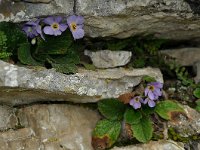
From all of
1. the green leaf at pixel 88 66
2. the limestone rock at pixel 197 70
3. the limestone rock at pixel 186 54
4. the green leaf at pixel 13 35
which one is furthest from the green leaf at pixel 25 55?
the limestone rock at pixel 197 70

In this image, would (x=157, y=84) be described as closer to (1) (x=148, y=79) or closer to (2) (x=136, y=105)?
(1) (x=148, y=79)

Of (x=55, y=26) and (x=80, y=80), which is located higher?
(x=55, y=26)

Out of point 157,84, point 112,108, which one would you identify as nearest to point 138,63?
point 157,84

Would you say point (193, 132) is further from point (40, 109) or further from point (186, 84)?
point (40, 109)

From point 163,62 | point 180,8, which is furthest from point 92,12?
point 163,62

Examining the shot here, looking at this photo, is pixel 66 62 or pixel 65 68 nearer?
pixel 65 68

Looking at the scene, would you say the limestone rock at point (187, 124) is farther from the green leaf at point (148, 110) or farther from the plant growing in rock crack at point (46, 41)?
the plant growing in rock crack at point (46, 41)

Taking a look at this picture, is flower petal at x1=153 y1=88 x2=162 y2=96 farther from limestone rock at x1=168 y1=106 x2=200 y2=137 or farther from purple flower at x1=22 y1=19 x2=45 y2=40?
purple flower at x1=22 y1=19 x2=45 y2=40
